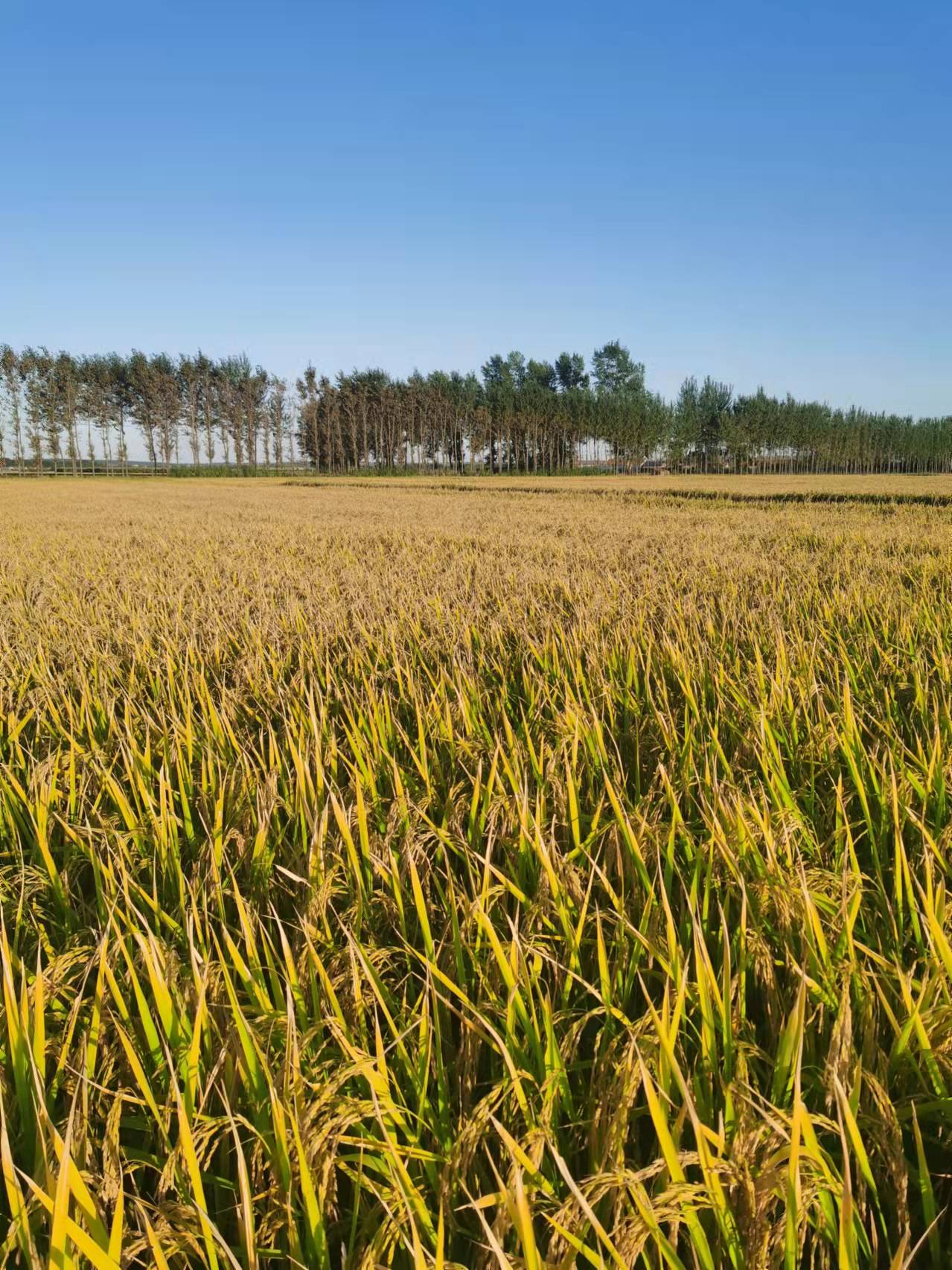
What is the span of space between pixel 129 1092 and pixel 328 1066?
27cm

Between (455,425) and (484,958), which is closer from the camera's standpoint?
(484,958)

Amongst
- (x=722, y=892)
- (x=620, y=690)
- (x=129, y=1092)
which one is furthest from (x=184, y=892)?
(x=620, y=690)

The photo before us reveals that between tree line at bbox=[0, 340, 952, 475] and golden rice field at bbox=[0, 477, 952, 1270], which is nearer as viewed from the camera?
golden rice field at bbox=[0, 477, 952, 1270]

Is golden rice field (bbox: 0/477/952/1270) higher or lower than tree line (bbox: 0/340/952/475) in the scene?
lower

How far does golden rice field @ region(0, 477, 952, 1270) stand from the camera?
30.9 inches

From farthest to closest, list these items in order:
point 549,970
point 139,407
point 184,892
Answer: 1. point 139,407
2. point 184,892
3. point 549,970

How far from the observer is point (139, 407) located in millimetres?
74062

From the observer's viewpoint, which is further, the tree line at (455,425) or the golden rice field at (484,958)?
the tree line at (455,425)

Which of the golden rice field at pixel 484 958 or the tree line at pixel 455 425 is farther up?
the tree line at pixel 455 425

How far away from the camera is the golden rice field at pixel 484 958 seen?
30.9 inches

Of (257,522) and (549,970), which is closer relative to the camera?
(549,970)

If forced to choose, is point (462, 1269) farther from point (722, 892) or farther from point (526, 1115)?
point (722, 892)

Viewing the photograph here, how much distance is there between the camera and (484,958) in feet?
4.18

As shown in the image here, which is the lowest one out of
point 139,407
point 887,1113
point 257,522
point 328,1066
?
point 328,1066
